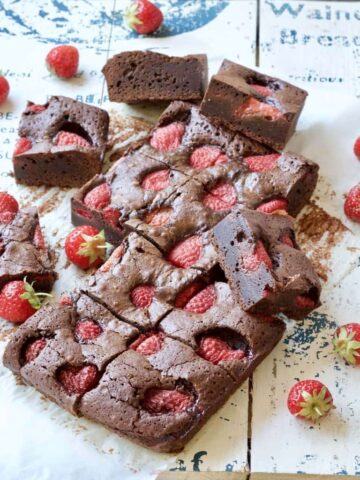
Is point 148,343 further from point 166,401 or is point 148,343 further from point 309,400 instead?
point 309,400

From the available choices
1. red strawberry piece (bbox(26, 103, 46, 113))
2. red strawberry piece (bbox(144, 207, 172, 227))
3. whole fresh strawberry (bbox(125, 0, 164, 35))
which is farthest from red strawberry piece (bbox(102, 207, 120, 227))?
whole fresh strawberry (bbox(125, 0, 164, 35))

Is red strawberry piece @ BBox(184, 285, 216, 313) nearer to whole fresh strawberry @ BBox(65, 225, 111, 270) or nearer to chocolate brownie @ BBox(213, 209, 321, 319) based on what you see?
chocolate brownie @ BBox(213, 209, 321, 319)

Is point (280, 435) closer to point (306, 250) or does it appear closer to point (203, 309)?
point (203, 309)

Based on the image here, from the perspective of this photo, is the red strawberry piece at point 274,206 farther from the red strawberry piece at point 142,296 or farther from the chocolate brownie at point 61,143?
the chocolate brownie at point 61,143

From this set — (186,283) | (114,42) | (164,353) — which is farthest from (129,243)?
(114,42)

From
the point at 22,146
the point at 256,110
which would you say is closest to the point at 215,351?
the point at 256,110

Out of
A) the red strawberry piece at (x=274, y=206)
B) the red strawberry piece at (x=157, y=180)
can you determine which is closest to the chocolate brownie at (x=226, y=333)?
the red strawberry piece at (x=274, y=206)
